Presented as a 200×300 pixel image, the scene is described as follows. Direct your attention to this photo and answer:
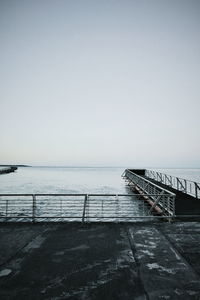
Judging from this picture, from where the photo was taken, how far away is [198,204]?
38.3 feet

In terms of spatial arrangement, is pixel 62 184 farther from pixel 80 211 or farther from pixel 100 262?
pixel 100 262

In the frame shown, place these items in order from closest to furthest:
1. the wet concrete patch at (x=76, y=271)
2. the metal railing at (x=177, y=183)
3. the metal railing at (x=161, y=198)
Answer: the wet concrete patch at (x=76, y=271) → the metal railing at (x=161, y=198) → the metal railing at (x=177, y=183)

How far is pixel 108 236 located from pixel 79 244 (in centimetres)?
103

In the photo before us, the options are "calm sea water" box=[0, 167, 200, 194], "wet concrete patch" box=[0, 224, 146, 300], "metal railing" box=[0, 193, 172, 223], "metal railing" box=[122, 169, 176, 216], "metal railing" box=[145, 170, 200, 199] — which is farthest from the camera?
"calm sea water" box=[0, 167, 200, 194]

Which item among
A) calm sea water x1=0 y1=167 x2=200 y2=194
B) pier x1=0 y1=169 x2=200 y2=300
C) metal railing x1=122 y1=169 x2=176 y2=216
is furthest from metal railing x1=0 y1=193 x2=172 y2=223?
calm sea water x1=0 y1=167 x2=200 y2=194

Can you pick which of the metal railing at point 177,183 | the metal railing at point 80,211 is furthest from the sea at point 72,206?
the metal railing at point 177,183

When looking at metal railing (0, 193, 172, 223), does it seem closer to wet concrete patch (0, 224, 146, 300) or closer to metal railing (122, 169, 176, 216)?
metal railing (122, 169, 176, 216)

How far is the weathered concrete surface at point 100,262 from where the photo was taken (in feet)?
10.6

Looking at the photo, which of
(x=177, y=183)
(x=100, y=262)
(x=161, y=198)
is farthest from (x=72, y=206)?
(x=177, y=183)

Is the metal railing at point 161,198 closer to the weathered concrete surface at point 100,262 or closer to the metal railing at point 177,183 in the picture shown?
the weathered concrete surface at point 100,262

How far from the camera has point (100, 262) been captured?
4.22 m

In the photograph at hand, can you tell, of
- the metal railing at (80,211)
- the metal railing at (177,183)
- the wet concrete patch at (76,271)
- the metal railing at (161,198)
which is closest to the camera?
the wet concrete patch at (76,271)

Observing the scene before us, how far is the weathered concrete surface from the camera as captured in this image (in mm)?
3229

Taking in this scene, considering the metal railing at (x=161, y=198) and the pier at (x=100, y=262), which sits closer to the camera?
the pier at (x=100, y=262)
